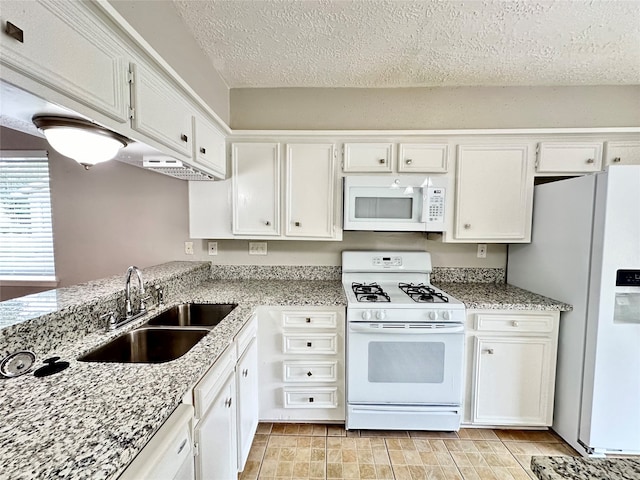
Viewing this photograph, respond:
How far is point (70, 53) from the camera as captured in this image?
812 mm

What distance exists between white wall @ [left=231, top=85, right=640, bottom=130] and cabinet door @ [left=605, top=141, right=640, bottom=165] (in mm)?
314

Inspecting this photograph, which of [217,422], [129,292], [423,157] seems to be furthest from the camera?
[423,157]

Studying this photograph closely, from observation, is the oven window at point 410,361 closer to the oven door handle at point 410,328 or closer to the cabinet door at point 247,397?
the oven door handle at point 410,328

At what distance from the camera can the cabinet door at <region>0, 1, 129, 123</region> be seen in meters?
0.68

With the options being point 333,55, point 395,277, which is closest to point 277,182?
point 333,55

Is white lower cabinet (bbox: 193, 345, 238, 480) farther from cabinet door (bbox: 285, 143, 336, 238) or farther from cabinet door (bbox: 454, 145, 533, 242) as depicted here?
cabinet door (bbox: 454, 145, 533, 242)

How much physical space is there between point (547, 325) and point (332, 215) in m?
1.66

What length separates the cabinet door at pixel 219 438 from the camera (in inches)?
41.5

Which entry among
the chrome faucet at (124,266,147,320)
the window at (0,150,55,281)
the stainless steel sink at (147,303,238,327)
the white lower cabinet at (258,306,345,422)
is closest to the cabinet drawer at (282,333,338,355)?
the white lower cabinet at (258,306,345,422)

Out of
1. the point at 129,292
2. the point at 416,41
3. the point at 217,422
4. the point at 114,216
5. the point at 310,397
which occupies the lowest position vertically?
the point at 310,397

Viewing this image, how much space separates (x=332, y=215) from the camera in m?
2.22

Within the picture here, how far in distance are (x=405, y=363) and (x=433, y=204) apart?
3.73ft

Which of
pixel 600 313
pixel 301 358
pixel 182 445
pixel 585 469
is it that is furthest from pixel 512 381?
pixel 182 445

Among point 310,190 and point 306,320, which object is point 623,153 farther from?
point 306,320
